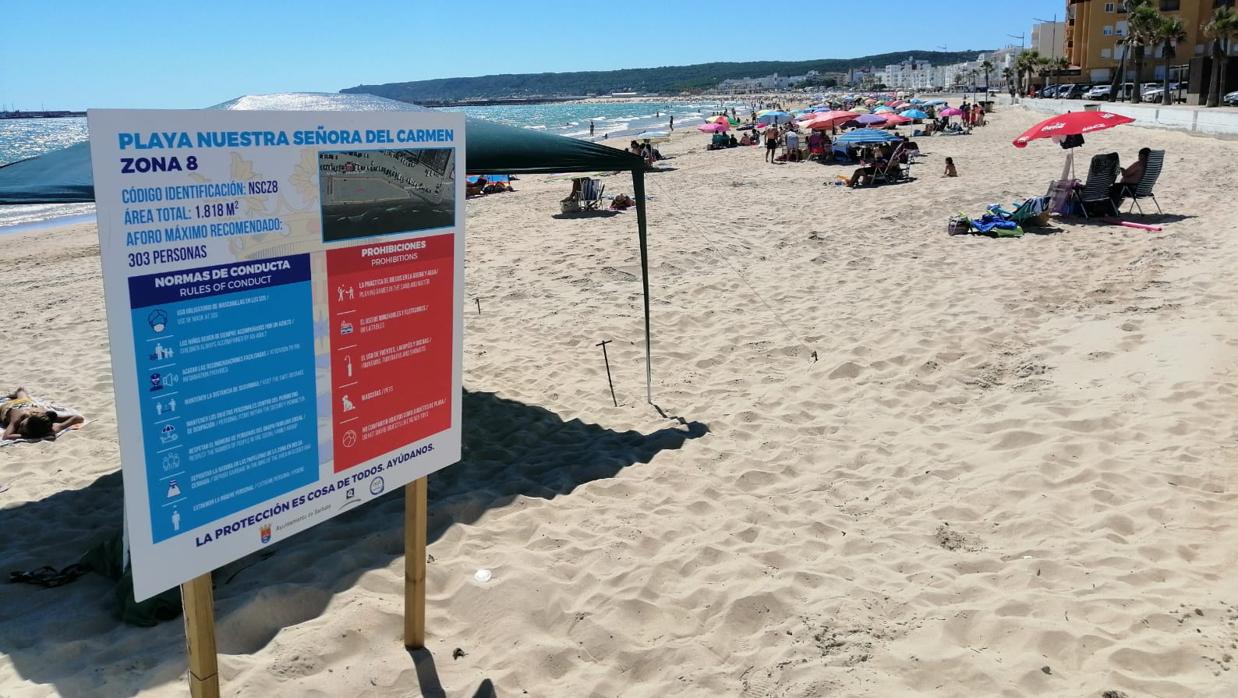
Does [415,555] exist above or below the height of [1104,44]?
below

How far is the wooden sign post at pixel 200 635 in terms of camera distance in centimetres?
224

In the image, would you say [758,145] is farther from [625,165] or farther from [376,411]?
[376,411]

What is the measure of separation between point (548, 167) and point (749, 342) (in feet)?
9.07

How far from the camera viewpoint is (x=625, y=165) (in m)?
5.18

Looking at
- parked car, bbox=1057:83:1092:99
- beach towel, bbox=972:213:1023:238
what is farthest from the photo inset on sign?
parked car, bbox=1057:83:1092:99

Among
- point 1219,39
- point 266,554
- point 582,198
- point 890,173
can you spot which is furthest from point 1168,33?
point 266,554

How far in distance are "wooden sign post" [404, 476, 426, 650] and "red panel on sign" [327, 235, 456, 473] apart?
0.24 metres

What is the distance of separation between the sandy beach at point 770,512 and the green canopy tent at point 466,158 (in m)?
1.59

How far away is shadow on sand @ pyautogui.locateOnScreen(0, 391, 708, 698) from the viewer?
2918 millimetres

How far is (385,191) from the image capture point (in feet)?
8.13

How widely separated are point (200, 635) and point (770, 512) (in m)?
2.59

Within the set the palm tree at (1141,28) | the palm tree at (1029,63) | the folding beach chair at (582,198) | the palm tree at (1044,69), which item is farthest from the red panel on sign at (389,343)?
the palm tree at (1029,63)

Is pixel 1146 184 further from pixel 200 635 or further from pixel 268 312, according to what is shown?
pixel 200 635

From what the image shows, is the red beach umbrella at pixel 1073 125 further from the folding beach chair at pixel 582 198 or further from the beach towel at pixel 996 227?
the folding beach chair at pixel 582 198
